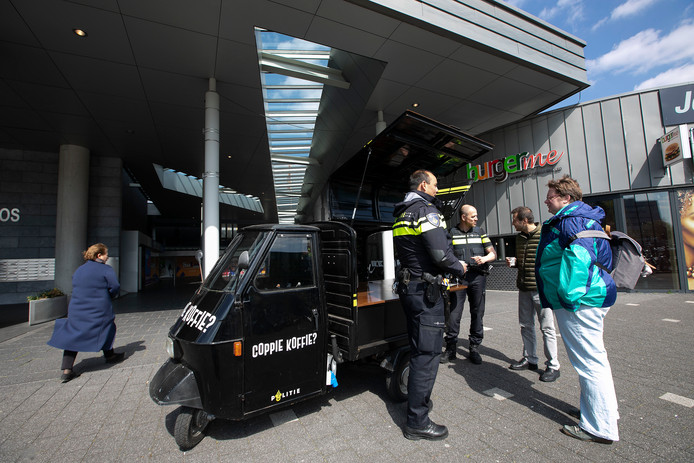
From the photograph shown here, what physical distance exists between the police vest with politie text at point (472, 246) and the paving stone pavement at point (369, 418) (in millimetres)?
1233

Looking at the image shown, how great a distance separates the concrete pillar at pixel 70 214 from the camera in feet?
35.1

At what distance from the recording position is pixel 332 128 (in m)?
11.8

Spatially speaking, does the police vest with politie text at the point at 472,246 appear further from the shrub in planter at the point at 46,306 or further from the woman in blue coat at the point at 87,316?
the shrub in planter at the point at 46,306

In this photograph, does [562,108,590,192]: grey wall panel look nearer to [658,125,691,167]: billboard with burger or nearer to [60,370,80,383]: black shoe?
[658,125,691,167]: billboard with burger

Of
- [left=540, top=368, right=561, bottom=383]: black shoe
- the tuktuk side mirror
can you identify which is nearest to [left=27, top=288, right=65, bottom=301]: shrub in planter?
the tuktuk side mirror

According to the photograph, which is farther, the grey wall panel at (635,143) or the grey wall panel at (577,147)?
the grey wall panel at (577,147)

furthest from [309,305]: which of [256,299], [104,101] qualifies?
[104,101]

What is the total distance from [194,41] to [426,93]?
6.04 metres

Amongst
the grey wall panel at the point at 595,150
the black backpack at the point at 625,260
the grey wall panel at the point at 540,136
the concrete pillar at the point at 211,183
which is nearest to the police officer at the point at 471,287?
the black backpack at the point at 625,260

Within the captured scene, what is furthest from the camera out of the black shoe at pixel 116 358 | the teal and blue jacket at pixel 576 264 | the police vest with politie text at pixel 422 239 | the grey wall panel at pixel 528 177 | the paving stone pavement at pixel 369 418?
the grey wall panel at pixel 528 177

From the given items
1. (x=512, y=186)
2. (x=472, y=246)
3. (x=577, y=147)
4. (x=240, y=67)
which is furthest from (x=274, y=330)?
(x=577, y=147)

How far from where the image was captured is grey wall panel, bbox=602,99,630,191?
9.75m

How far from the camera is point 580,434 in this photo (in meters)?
2.32

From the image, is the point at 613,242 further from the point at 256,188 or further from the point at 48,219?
the point at 256,188
